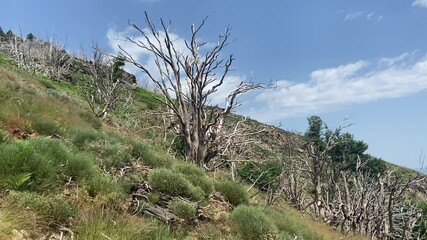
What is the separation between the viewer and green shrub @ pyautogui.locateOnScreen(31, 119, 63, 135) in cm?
844

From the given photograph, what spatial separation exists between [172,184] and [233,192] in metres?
1.89

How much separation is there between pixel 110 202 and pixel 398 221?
757 inches

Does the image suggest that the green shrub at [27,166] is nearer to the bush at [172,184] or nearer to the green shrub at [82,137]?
the bush at [172,184]

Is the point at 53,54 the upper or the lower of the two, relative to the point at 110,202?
upper

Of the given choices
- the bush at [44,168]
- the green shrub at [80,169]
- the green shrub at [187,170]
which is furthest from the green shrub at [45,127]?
the green shrub at [80,169]

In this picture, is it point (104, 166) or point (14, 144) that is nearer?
point (14, 144)

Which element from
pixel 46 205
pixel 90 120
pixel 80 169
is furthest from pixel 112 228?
pixel 90 120

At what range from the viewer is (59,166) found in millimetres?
5570

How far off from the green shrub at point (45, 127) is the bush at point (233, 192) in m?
3.50

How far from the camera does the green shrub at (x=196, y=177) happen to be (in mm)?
7898

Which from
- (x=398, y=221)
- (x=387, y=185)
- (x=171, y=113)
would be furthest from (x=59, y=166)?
(x=398, y=221)

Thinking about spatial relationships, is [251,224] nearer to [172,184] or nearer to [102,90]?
[172,184]

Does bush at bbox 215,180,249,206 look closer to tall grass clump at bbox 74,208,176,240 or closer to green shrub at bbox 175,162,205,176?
green shrub at bbox 175,162,205,176

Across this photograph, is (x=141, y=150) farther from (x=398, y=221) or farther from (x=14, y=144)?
(x=398, y=221)
